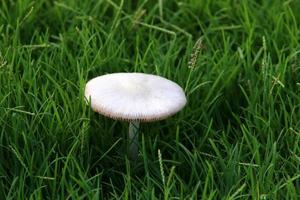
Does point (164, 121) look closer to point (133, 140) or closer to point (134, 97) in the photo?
point (133, 140)

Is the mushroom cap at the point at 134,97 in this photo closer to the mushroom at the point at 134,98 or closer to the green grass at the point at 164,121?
the mushroom at the point at 134,98

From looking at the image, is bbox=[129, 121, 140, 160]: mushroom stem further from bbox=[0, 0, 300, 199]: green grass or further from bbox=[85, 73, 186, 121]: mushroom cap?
bbox=[85, 73, 186, 121]: mushroom cap

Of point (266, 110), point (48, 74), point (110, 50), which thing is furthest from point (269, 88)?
point (48, 74)

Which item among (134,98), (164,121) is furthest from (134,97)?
(164,121)

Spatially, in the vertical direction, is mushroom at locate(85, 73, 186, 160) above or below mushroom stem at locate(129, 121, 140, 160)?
above

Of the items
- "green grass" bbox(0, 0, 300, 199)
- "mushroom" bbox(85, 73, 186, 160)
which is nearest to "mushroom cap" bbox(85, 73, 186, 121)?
"mushroom" bbox(85, 73, 186, 160)

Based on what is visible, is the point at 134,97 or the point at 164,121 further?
the point at 164,121

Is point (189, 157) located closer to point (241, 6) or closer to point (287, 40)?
point (287, 40)

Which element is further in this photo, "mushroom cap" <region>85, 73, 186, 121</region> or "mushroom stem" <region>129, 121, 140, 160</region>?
"mushroom stem" <region>129, 121, 140, 160</region>

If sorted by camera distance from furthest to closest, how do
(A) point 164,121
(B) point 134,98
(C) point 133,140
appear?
(A) point 164,121 < (C) point 133,140 < (B) point 134,98
